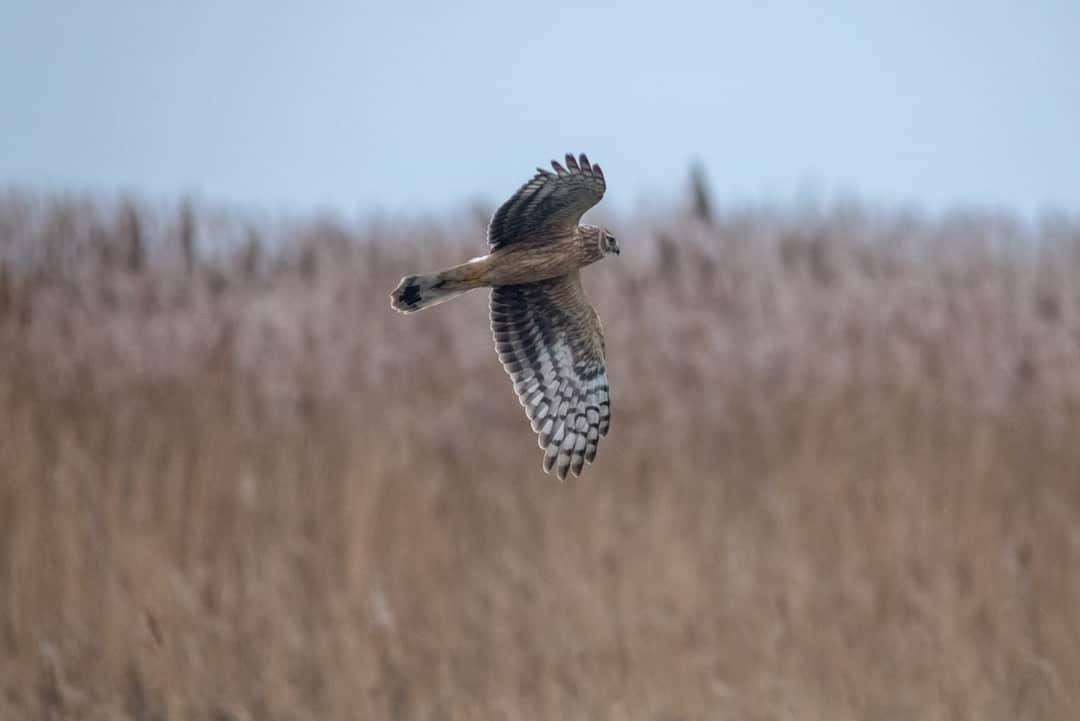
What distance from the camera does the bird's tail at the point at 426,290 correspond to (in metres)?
1.60

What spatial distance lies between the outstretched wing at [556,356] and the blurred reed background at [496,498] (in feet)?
7.89

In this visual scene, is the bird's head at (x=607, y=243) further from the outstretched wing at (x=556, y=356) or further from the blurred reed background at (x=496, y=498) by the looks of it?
the blurred reed background at (x=496, y=498)

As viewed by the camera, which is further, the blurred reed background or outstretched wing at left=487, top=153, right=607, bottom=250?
the blurred reed background

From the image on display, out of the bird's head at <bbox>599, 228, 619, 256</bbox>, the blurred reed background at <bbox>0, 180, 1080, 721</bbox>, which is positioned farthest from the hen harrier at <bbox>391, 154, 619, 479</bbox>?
the blurred reed background at <bbox>0, 180, 1080, 721</bbox>

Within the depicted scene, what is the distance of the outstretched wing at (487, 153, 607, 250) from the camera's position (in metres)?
1.64

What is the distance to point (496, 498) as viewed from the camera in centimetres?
618

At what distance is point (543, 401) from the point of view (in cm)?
194

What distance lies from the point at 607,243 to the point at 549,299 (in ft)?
0.98

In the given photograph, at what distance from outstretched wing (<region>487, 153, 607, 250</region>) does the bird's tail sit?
58mm

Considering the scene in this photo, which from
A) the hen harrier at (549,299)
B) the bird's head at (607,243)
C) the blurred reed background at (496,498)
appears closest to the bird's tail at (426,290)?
the hen harrier at (549,299)

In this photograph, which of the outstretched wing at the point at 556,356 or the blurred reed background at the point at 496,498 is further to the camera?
the blurred reed background at the point at 496,498

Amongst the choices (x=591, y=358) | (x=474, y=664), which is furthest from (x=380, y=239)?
(x=591, y=358)

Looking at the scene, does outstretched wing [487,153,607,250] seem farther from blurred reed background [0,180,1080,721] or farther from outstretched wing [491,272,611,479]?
blurred reed background [0,180,1080,721]

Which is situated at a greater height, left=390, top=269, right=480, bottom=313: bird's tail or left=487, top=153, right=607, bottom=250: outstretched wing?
left=487, top=153, right=607, bottom=250: outstretched wing
